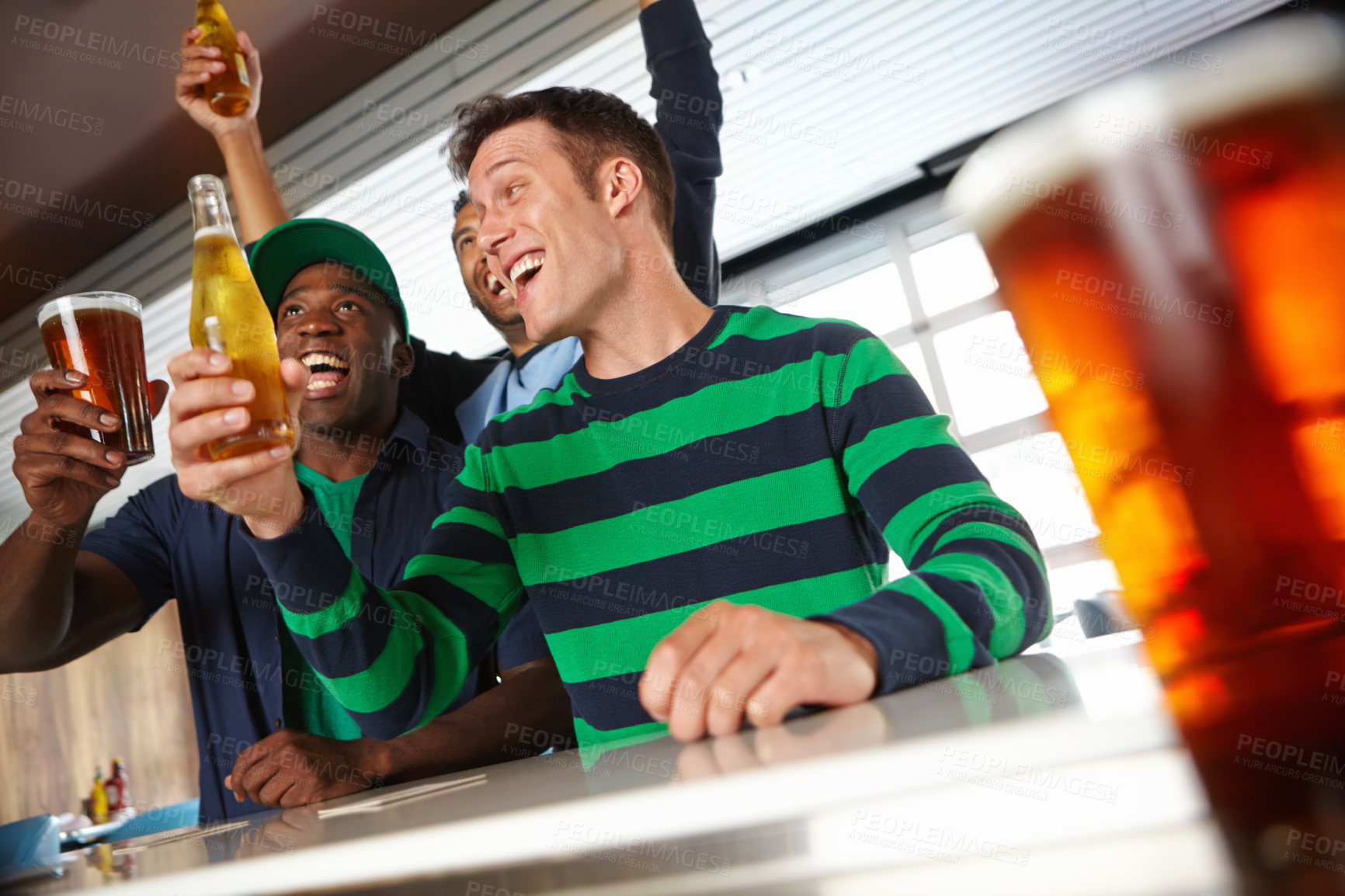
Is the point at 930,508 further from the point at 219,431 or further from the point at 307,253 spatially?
the point at 307,253

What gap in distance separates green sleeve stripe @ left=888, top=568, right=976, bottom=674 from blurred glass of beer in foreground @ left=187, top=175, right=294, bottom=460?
42 centimetres

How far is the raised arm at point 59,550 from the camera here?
0.80m

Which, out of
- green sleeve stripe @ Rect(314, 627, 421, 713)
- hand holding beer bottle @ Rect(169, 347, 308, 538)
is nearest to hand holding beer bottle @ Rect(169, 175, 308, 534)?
hand holding beer bottle @ Rect(169, 347, 308, 538)

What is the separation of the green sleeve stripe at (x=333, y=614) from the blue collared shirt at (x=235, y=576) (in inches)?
18.9

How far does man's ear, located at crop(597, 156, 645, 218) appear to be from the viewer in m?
1.04

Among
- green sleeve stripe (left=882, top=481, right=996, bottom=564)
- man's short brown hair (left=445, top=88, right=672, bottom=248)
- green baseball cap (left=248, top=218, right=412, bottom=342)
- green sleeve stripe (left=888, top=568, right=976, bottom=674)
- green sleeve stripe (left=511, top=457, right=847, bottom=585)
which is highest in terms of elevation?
green baseball cap (left=248, top=218, right=412, bottom=342)

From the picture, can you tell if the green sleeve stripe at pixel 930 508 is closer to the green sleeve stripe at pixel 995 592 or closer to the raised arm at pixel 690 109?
the green sleeve stripe at pixel 995 592

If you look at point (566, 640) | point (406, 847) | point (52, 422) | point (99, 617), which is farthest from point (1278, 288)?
point (99, 617)

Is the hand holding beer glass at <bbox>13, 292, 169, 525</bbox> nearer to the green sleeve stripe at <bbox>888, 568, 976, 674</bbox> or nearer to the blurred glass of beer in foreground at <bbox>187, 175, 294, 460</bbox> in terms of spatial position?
the blurred glass of beer in foreground at <bbox>187, 175, 294, 460</bbox>

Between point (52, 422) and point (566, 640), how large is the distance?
52 centimetres

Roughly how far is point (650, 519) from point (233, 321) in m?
0.42

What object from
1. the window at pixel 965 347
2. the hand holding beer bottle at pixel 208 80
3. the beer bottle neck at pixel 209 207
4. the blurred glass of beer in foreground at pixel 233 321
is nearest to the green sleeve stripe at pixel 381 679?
the blurred glass of beer in foreground at pixel 233 321

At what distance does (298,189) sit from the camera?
2574mm

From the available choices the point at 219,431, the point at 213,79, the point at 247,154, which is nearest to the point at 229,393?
the point at 219,431
